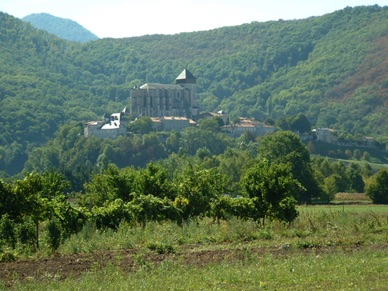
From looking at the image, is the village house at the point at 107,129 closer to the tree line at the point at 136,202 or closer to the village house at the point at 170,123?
the village house at the point at 170,123

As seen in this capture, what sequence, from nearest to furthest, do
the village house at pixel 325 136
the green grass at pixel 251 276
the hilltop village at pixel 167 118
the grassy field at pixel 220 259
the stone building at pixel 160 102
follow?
the green grass at pixel 251 276 < the grassy field at pixel 220 259 < the village house at pixel 325 136 < the hilltop village at pixel 167 118 < the stone building at pixel 160 102

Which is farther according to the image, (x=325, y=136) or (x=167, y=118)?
(x=167, y=118)

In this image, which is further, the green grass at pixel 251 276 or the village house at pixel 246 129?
the village house at pixel 246 129

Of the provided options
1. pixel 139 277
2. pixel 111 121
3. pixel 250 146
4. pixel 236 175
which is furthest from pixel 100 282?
pixel 111 121

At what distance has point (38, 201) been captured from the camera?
2625 centimetres

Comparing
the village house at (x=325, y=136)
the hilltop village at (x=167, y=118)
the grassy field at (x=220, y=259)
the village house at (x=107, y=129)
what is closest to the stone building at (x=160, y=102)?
the hilltop village at (x=167, y=118)

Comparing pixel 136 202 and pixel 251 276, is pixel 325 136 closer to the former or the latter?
pixel 136 202

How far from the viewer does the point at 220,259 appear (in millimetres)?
21250

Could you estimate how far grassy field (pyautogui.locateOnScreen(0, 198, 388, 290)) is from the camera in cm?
1792

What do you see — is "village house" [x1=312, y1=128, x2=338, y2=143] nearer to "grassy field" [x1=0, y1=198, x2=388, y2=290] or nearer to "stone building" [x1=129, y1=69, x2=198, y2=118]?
"stone building" [x1=129, y1=69, x2=198, y2=118]

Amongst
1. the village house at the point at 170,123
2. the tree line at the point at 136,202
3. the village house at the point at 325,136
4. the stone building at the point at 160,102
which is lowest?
the village house at the point at 325,136

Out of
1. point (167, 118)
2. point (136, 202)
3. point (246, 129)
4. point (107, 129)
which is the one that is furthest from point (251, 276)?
point (167, 118)

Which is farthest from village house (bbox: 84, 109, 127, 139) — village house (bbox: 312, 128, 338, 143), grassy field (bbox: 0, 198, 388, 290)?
grassy field (bbox: 0, 198, 388, 290)

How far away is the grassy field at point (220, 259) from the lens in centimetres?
1792
